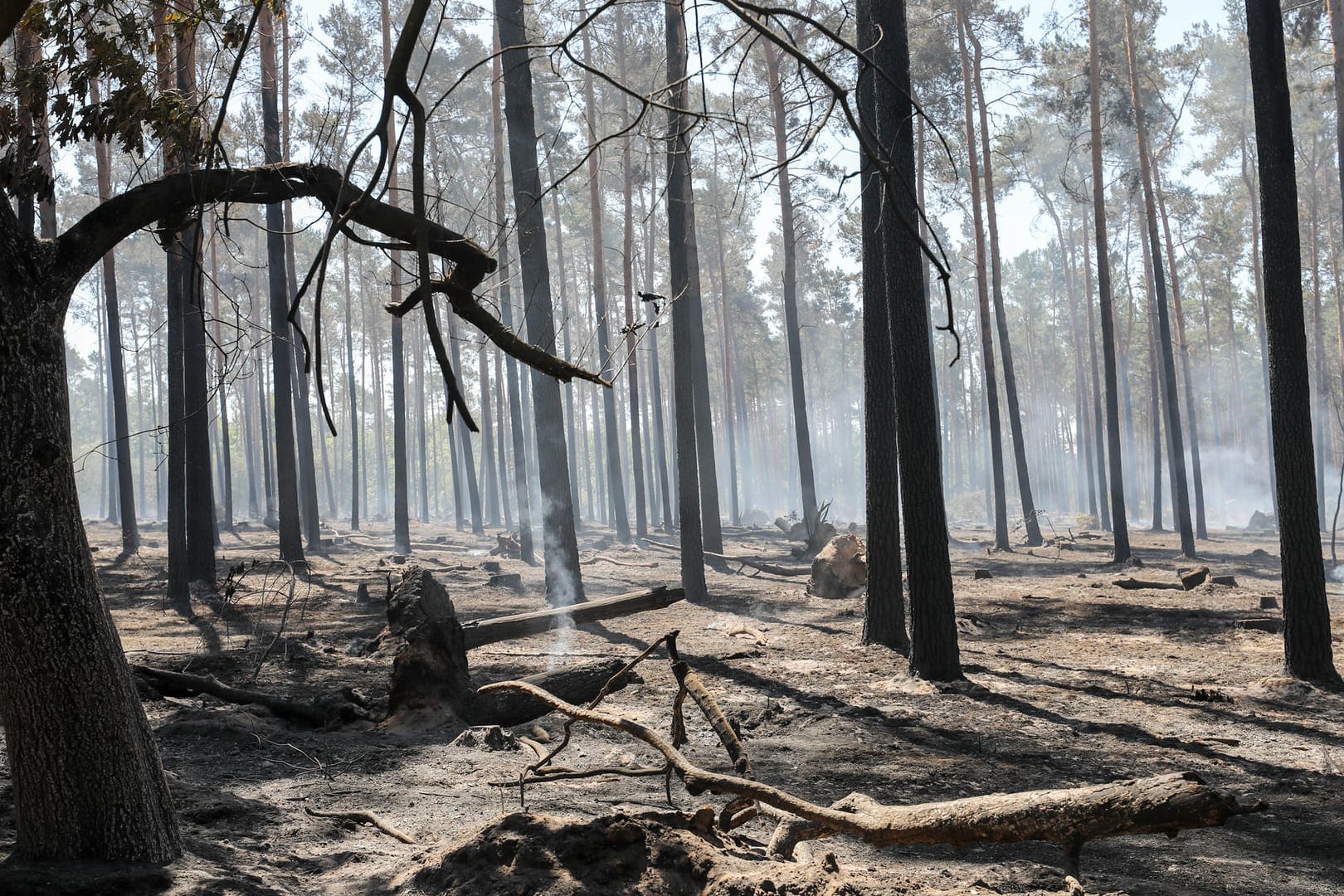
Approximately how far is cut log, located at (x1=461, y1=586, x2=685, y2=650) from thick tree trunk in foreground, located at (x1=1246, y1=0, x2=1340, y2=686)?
19.3 feet

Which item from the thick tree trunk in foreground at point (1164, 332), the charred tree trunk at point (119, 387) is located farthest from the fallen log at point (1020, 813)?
the thick tree trunk in foreground at point (1164, 332)

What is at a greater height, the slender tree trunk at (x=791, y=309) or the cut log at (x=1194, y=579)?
the slender tree trunk at (x=791, y=309)

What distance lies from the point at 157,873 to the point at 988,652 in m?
8.51

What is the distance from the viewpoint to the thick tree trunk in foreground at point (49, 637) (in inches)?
130

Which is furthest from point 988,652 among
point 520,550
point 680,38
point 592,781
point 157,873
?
point 520,550

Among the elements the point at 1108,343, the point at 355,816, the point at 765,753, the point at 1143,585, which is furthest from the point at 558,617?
the point at 1108,343

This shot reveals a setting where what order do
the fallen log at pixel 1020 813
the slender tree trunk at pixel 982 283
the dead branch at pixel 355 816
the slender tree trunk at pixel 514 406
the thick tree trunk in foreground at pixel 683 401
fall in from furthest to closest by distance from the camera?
the slender tree trunk at pixel 982 283, the slender tree trunk at pixel 514 406, the thick tree trunk in foreground at pixel 683 401, the dead branch at pixel 355 816, the fallen log at pixel 1020 813

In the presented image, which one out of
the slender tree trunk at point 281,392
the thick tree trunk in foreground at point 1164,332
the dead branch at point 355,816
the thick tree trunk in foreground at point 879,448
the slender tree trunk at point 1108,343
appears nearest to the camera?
the dead branch at point 355,816

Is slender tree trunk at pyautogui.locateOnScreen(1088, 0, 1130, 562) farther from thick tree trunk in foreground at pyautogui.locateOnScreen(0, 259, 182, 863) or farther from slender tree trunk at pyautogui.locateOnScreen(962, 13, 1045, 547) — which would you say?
thick tree trunk in foreground at pyautogui.locateOnScreen(0, 259, 182, 863)

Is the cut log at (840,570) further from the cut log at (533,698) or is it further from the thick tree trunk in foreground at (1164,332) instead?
the thick tree trunk in foreground at (1164,332)

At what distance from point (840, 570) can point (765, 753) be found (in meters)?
8.18

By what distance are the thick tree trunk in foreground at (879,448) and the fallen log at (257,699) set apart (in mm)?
5442

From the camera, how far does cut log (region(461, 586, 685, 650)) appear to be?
866 centimetres

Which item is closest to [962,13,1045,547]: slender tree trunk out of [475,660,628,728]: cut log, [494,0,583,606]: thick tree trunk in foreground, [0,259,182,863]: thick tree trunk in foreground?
[494,0,583,606]: thick tree trunk in foreground
